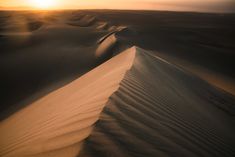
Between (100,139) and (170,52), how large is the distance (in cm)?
1304

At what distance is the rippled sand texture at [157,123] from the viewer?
224 cm

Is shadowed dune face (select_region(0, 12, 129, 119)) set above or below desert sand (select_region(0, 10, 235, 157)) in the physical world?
above

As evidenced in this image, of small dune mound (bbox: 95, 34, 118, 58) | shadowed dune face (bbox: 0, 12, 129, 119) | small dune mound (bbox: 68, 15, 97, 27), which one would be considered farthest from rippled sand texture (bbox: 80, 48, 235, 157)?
small dune mound (bbox: 68, 15, 97, 27)

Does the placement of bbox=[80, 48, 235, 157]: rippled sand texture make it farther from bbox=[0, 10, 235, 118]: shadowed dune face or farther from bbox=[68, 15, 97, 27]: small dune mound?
bbox=[68, 15, 97, 27]: small dune mound

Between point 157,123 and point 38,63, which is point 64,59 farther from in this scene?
point 157,123

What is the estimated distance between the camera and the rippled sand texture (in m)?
2.24

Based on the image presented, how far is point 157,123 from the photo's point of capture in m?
2.88

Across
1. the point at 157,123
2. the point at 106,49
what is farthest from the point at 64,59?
the point at 157,123

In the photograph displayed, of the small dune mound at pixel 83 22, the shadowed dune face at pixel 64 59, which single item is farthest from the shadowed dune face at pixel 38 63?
the small dune mound at pixel 83 22

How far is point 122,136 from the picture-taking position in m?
2.36

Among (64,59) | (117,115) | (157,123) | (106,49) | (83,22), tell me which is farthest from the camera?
(83,22)

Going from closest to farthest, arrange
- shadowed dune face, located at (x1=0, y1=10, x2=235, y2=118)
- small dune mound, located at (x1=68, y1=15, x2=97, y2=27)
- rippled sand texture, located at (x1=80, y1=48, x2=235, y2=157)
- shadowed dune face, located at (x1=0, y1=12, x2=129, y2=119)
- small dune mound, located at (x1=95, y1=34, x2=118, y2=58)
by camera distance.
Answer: rippled sand texture, located at (x1=80, y1=48, x2=235, y2=157) < shadowed dune face, located at (x1=0, y1=12, x2=129, y2=119) < shadowed dune face, located at (x1=0, y1=10, x2=235, y2=118) < small dune mound, located at (x1=95, y1=34, x2=118, y2=58) < small dune mound, located at (x1=68, y1=15, x2=97, y2=27)

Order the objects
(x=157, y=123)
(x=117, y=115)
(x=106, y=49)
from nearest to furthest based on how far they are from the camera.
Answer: (x=117, y=115)
(x=157, y=123)
(x=106, y=49)

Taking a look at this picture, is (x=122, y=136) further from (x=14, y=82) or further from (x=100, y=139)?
(x=14, y=82)
